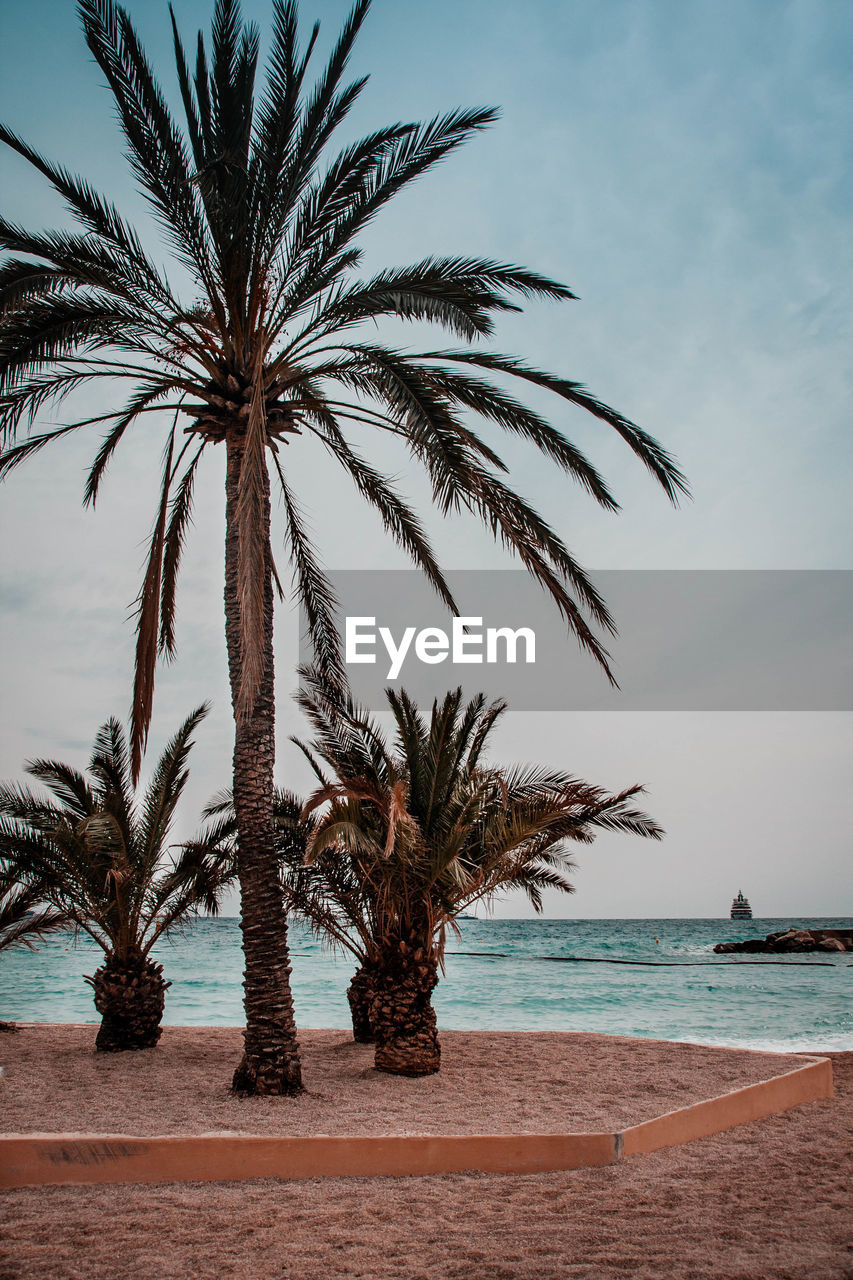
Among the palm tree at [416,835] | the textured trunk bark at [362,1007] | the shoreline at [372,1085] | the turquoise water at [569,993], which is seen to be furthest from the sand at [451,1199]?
the turquoise water at [569,993]

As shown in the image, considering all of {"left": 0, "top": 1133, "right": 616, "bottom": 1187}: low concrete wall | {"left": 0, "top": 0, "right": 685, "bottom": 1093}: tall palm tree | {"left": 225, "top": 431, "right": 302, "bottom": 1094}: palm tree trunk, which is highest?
{"left": 0, "top": 0, "right": 685, "bottom": 1093}: tall palm tree

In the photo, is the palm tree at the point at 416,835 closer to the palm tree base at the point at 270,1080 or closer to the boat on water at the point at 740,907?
the palm tree base at the point at 270,1080

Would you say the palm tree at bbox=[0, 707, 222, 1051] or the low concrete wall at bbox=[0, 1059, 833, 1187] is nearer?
the low concrete wall at bbox=[0, 1059, 833, 1187]

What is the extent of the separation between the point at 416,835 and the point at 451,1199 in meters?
4.40

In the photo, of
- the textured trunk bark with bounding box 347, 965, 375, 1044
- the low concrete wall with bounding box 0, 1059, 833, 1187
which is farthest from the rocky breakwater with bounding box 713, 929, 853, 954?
the low concrete wall with bounding box 0, 1059, 833, 1187

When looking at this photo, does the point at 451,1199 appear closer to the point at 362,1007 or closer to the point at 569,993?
the point at 362,1007

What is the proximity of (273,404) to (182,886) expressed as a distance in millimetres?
6444

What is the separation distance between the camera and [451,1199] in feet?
19.0

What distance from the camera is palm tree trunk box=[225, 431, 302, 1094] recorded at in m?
8.56

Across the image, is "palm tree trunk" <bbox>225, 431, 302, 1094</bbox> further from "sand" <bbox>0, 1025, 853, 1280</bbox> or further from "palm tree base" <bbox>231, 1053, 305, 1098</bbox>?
"sand" <bbox>0, 1025, 853, 1280</bbox>

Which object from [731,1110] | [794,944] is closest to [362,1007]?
[731,1110]

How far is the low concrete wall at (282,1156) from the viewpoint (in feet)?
19.7

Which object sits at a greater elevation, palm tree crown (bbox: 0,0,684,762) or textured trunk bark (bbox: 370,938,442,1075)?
palm tree crown (bbox: 0,0,684,762)

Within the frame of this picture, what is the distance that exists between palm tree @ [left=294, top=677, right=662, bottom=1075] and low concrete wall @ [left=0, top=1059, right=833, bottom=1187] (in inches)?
108
